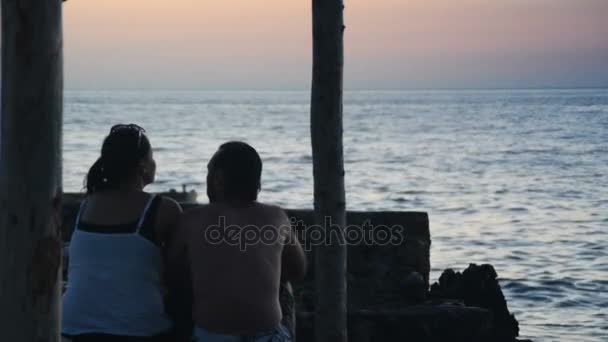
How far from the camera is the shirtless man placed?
14.1 ft

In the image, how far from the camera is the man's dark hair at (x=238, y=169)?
4391 millimetres

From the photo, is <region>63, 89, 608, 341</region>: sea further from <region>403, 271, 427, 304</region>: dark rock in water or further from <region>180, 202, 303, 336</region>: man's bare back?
<region>180, 202, 303, 336</region>: man's bare back

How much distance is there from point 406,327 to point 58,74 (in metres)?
4.01

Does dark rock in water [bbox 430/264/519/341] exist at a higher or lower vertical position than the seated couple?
lower

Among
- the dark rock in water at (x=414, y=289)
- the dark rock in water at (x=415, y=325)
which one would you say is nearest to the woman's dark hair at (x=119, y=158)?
the dark rock in water at (x=415, y=325)

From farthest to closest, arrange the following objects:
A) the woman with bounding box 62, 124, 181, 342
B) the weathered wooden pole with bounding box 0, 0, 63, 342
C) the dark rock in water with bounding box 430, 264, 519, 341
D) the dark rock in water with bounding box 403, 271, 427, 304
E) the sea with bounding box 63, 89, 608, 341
Answer: the sea with bounding box 63, 89, 608, 341
the dark rock in water with bounding box 430, 264, 519, 341
the dark rock in water with bounding box 403, 271, 427, 304
the woman with bounding box 62, 124, 181, 342
the weathered wooden pole with bounding box 0, 0, 63, 342

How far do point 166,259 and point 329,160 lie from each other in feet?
3.60

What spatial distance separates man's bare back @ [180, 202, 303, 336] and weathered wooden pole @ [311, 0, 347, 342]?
2.61ft

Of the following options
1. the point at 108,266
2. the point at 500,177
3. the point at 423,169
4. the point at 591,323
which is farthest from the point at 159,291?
the point at 423,169

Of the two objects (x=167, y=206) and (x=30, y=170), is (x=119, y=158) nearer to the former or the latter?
(x=167, y=206)

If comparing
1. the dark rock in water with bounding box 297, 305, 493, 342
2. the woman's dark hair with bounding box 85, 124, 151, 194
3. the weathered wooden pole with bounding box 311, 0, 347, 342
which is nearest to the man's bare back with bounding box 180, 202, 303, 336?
the woman's dark hair with bounding box 85, 124, 151, 194

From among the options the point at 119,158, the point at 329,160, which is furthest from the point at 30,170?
the point at 329,160

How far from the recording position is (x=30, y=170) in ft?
12.3

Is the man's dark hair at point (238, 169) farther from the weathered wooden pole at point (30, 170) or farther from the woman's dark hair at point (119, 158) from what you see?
the weathered wooden pole at point (30, 170)
